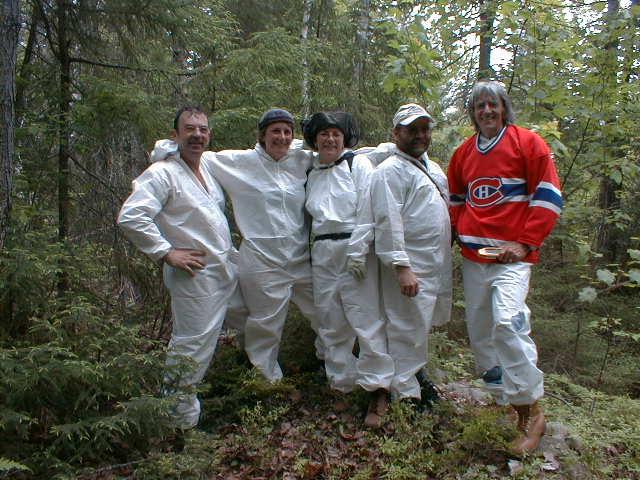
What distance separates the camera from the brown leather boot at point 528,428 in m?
3.74

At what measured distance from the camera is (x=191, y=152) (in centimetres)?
437

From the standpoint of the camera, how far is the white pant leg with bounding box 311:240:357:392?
4504 millimetres

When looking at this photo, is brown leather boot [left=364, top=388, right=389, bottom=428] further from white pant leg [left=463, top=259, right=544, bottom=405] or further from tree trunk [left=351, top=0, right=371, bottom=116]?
tree trunk [left=351, top=0, right=371, bottom=116]

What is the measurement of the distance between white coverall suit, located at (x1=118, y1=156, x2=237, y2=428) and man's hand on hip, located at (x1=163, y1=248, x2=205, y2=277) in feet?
0.18

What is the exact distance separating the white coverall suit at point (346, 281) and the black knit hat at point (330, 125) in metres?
0.20

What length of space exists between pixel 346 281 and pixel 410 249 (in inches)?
24.1

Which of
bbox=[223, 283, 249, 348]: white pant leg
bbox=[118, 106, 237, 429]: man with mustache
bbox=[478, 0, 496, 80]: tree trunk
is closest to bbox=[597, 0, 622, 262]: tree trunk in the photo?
bbox=[478, 0, 496, 80]: tree trunk

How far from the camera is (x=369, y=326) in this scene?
4.38 m

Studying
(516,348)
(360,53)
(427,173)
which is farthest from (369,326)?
(360,53)

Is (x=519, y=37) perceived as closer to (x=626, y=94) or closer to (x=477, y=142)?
(x=626, y=94)

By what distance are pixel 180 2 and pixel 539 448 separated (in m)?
5.05

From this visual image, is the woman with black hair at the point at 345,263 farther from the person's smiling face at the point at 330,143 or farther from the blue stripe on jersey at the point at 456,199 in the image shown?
the blue stripe on jersey at the point at 456,199

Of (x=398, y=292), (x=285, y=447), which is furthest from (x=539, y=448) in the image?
(x=285, y=447)

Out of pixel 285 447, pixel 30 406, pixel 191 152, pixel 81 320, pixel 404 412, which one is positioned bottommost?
pixel 285 447
